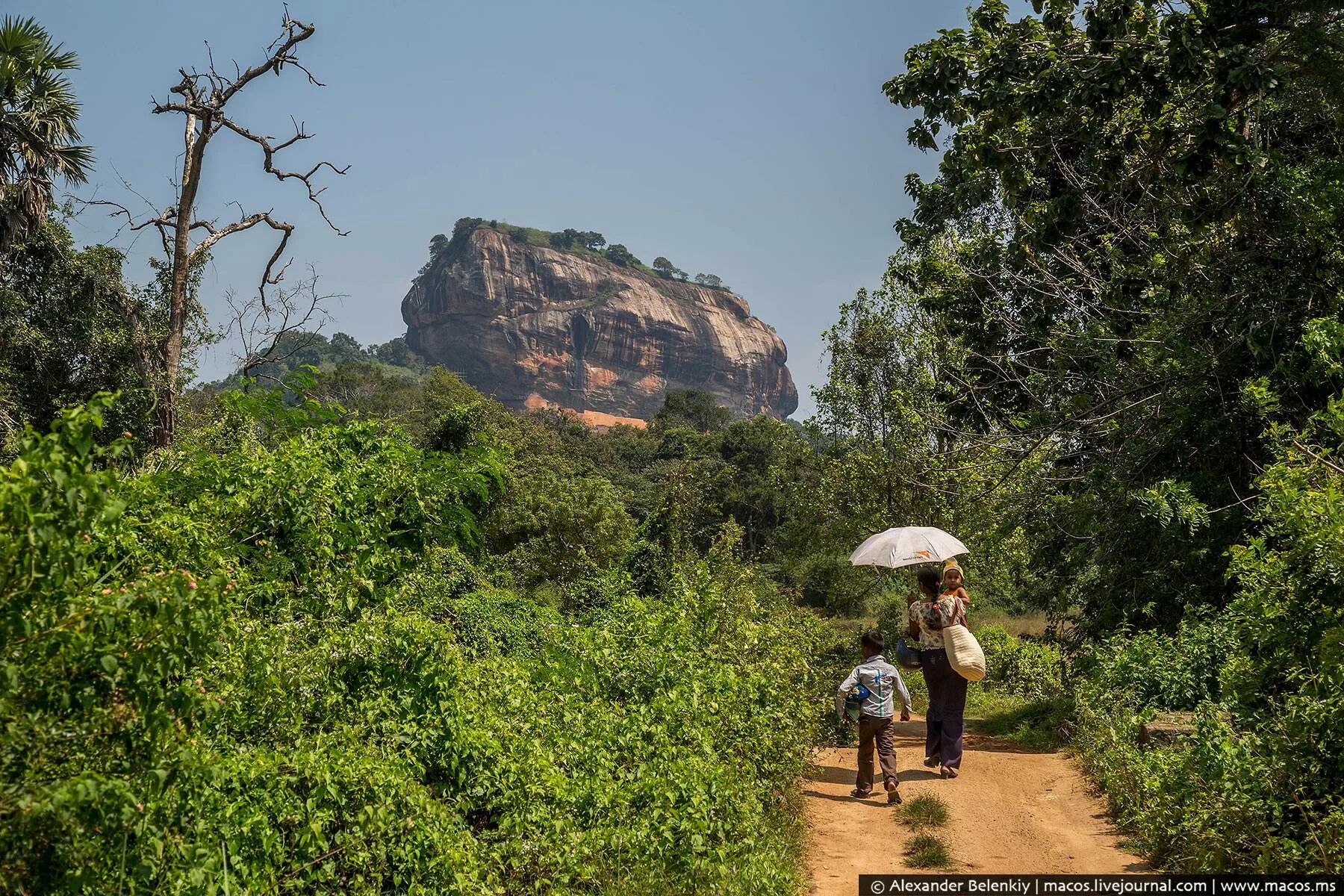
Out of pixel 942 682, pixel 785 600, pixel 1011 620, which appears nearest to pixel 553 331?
pixel 1011 620

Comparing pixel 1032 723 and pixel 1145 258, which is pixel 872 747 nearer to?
pixel 1032 723

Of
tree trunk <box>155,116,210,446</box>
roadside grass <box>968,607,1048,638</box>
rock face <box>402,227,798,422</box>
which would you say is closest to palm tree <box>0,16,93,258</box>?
tree trunk <box>155,116,210,446</box>

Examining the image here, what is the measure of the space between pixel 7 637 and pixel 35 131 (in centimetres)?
1589

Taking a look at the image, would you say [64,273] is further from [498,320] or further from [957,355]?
[498,320]

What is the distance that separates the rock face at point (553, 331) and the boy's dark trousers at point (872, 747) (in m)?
163

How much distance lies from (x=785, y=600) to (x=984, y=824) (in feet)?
22.5

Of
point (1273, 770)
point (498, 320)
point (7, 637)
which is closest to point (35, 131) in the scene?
point (7, 637)

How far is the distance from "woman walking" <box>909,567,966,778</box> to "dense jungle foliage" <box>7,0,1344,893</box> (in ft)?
3.37

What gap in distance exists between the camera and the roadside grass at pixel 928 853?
6516mm

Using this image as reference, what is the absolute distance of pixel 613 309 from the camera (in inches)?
7126

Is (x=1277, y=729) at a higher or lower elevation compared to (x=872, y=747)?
higher

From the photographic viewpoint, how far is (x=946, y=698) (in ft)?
29.7

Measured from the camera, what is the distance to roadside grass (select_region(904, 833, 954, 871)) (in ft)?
21.4

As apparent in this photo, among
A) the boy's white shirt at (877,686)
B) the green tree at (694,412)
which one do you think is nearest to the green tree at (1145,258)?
the boy's white shirt at (877,686)
